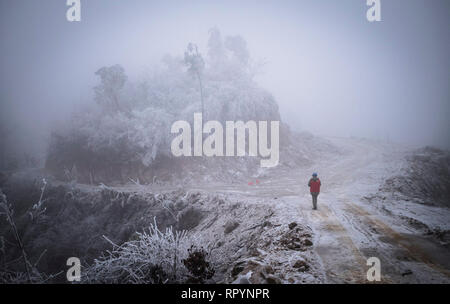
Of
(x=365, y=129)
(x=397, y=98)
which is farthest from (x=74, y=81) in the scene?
(x=397, y=98)

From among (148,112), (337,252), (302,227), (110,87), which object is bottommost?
(302,227)

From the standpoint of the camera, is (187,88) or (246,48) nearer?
(187,88)

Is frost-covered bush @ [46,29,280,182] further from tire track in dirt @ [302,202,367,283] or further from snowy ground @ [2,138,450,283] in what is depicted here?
tire track in dirt @ [302,202,367,283]

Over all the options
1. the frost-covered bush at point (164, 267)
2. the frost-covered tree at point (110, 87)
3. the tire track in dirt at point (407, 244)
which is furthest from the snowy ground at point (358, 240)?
the frost-covered tree at point (110, 87)

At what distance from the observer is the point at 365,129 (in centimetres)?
9981

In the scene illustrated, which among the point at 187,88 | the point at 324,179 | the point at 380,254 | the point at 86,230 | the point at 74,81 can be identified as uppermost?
the point at 74,81

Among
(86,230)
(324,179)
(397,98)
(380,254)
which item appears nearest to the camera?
(380,254)

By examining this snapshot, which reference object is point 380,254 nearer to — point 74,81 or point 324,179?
point 324,179

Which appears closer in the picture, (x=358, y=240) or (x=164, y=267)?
(x=164, y=267)

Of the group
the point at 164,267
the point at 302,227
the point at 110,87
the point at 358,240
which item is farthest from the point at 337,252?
the point at 110,87

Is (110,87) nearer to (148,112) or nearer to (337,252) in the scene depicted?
A: (148,112)

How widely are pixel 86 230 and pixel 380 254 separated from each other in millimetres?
18162

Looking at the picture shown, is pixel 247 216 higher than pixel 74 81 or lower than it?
lower

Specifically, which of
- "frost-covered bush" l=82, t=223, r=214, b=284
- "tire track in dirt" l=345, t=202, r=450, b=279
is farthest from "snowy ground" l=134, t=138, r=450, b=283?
"frost-covered bush" l=82, t=223, r=214, b=284
